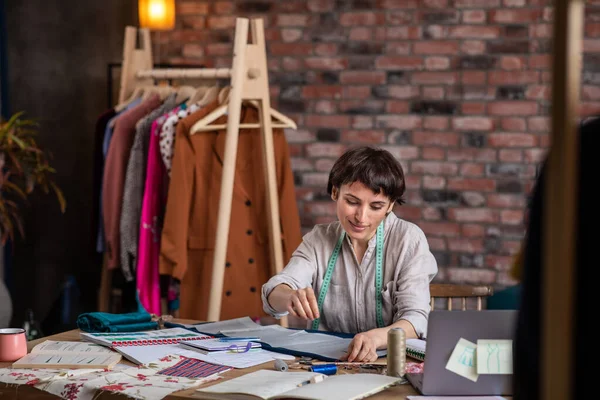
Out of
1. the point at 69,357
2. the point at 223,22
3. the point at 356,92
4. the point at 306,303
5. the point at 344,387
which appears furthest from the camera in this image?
the point at 223,22

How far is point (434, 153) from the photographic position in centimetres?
413

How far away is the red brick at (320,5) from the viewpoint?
4203 millimetres

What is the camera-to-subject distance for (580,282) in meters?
0.77

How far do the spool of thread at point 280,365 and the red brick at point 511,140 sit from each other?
8.26 feet

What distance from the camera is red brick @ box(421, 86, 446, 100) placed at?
4102mm

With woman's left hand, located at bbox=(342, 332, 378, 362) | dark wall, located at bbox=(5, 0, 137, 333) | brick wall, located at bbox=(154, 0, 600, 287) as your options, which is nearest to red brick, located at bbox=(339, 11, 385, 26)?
brick wall, located at bbox=(154, 0, 600, 287)

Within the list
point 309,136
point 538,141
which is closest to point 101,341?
point 309,136

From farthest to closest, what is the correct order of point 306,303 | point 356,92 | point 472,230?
1. point 356,92
2. point 472,230
3. point 306,303

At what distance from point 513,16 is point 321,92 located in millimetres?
1046

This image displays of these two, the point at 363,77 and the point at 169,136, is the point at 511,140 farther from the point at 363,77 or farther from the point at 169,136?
the point at 169,136

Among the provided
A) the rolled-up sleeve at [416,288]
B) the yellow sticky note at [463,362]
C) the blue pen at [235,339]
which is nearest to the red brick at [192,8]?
the rolled-up sleeve at [416,288]

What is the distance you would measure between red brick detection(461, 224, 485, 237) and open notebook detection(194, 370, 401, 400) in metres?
2.46

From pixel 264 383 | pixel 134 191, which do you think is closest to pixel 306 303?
pixel 264 383

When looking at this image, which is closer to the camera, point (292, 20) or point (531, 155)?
point (531, 155)
